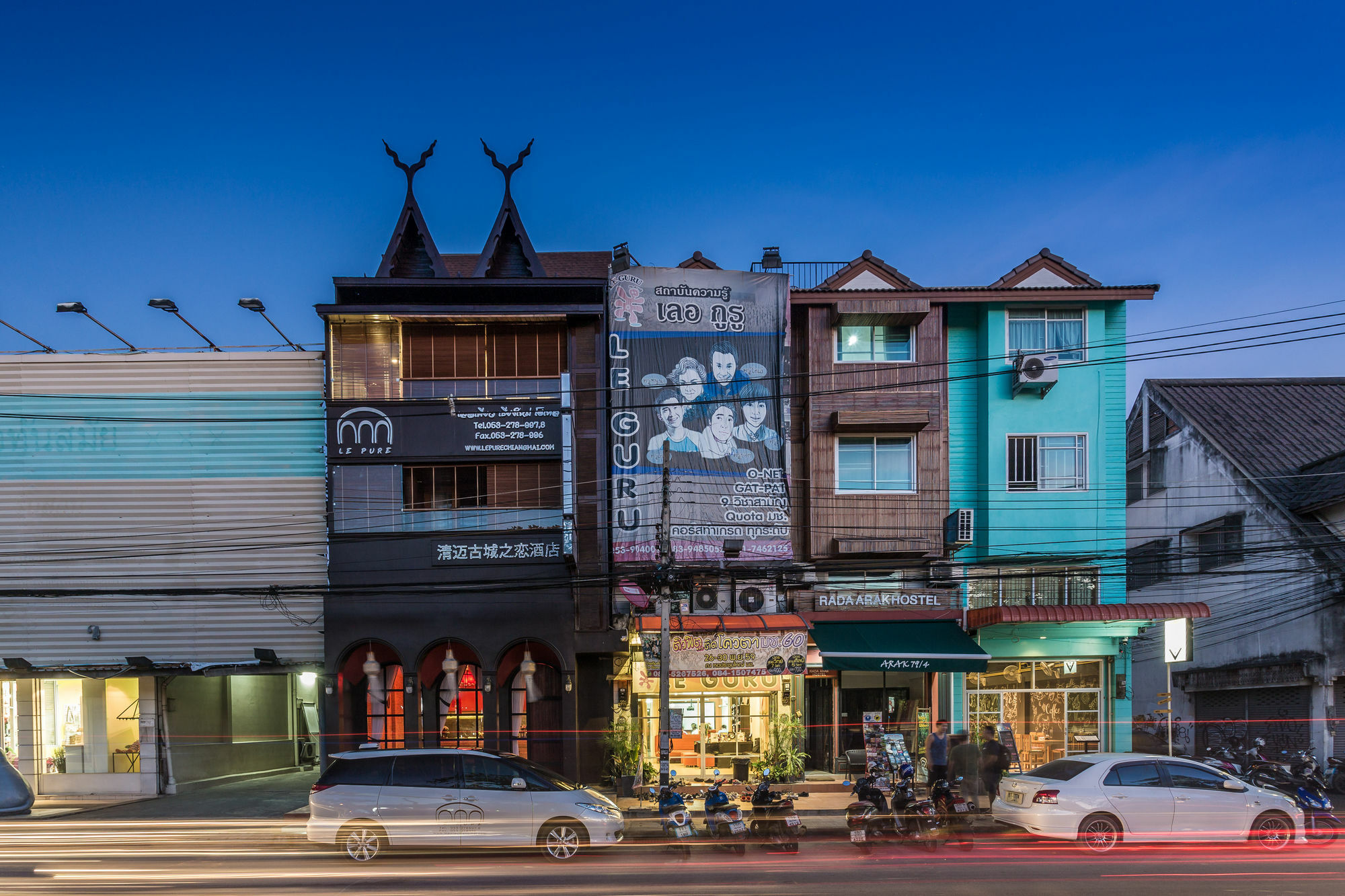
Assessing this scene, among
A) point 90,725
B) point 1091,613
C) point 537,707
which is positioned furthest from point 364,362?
point 1091,613

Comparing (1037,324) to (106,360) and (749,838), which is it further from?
(106,360)

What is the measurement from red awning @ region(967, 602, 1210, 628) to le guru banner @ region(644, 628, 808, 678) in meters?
4.68

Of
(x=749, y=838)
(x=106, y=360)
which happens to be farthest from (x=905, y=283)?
(x=106, y=360)

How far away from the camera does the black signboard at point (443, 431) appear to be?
23.5 metres

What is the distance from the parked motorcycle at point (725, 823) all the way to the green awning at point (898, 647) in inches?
278

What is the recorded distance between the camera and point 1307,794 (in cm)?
1582

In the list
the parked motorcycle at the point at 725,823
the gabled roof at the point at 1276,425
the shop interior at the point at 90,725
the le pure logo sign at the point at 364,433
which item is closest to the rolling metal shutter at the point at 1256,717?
the gabled roof at the point at 1276,425

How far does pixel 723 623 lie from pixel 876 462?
5.94 meters

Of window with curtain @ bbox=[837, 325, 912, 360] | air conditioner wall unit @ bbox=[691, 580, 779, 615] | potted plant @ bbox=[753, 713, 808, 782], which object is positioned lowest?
potted plant @ bbox=[753, 713, 808, 782]

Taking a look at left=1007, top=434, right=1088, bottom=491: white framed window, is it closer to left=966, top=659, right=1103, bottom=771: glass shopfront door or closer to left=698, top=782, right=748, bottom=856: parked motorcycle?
left=966, top=659, right=1103, bottom=771: glass shopfront door

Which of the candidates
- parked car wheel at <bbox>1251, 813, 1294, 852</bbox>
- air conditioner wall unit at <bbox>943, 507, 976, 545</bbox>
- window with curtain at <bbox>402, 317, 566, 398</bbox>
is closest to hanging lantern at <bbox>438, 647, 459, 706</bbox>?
window with curtain at <bbox>402, 317, 566, 398</bbox>

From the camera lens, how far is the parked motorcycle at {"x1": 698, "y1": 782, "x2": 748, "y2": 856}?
Result: 48.1 feet

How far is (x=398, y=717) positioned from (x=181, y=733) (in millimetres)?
5303

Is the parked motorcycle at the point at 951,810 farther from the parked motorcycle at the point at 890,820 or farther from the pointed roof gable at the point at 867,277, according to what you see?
the pointed roof gable at the point at 867,277
